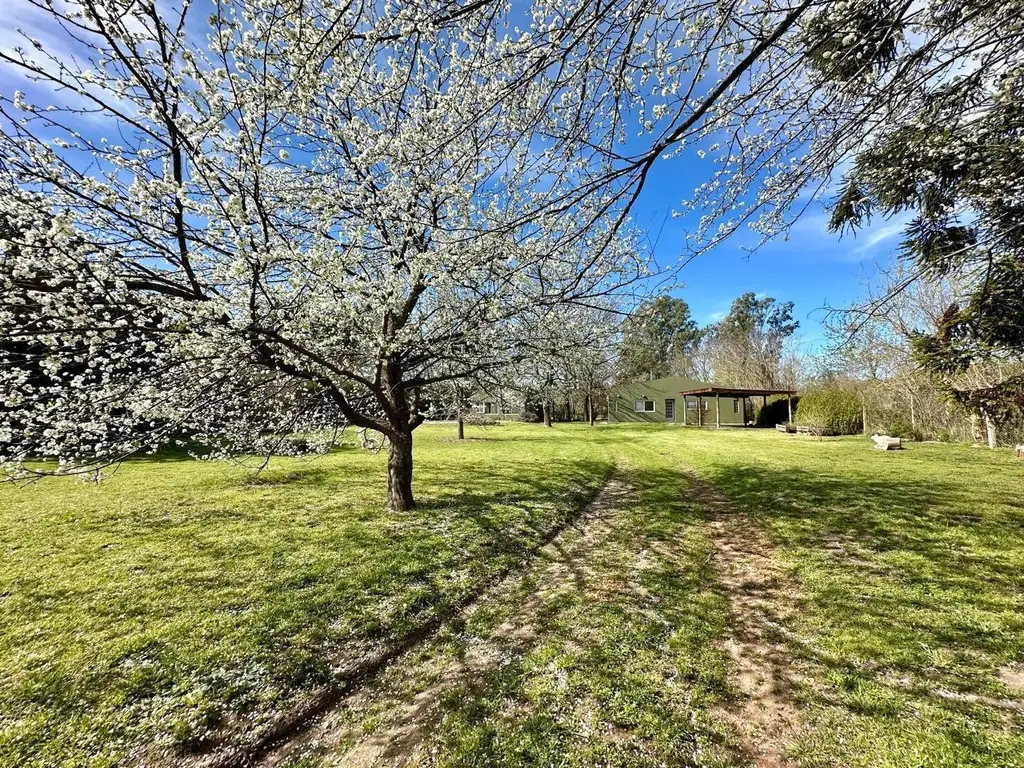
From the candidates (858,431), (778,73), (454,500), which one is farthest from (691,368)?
(778,73)

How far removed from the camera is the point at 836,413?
68.7ft

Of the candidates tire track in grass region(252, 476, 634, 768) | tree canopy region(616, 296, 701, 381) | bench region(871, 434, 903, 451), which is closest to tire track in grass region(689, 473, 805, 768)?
tire track in grass region(252, 476, 634, 768)

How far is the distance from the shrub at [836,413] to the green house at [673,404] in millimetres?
8865

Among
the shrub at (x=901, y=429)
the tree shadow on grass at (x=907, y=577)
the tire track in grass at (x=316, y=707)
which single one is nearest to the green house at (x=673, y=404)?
the shrub at (x=901, y=429)

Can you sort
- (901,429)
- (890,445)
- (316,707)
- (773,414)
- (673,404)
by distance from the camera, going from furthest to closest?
1. (673,404)
2. (773,414)
3. (901,429)
4. (890,445)
5. (316,707)

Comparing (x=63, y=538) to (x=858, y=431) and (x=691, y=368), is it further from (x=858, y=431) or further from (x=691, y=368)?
(x=691, y=368)

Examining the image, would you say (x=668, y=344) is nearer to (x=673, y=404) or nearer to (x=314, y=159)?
(x=673, y=404)

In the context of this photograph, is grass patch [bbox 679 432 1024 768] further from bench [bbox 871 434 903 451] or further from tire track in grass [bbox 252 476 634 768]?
bench [bbox 871 434 903 451]

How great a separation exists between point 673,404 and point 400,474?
3182 cm

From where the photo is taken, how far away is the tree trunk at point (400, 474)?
7105mm

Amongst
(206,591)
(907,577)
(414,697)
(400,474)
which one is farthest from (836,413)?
(206,591)

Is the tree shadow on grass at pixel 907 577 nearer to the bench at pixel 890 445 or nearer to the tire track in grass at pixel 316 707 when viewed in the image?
the tire track in grass at pixel 316 707

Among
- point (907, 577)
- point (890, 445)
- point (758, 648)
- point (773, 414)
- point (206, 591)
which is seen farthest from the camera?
point (773, 414)

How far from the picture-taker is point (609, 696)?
2.86 metres
